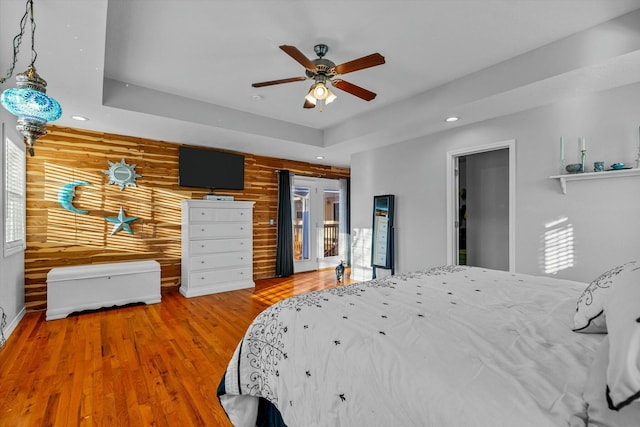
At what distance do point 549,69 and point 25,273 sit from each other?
19.4ft

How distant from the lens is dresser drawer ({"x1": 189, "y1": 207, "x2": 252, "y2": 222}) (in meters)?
4.40

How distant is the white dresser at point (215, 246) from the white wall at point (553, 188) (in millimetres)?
2575

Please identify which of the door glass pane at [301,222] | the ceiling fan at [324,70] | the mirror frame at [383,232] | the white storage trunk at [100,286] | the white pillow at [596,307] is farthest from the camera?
the door glass pane at [301,222]

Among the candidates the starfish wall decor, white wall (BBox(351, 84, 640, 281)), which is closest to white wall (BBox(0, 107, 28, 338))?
the starfish wall decor

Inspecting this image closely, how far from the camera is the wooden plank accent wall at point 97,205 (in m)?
3.69

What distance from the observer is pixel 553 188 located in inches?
122

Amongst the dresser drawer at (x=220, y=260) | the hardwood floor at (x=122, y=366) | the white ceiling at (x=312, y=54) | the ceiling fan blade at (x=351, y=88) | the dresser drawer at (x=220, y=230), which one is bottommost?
the hardwood floor at (x=122, y=366)

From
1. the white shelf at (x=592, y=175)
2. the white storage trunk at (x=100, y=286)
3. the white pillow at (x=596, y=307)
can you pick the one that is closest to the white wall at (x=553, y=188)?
the white shelf at (x=592, y=175)

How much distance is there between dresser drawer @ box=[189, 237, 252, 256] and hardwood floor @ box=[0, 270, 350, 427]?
0.90 metres

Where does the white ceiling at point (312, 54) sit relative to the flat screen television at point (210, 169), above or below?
above

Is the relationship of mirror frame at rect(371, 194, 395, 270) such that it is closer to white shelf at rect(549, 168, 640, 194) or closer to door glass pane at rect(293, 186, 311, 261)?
door glass pane at rect(293, 186, 311, 261)

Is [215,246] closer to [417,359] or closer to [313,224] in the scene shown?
[313,224]

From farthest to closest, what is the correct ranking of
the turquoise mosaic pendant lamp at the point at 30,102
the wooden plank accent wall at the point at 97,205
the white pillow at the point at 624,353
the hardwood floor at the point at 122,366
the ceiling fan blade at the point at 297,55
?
1. the wooden plank accent wall at the point at 97,205
2. the ceiling fan blade at the point at 297,55
3. the hardwood floor at the point at 122,366
4. the turquoise mosaic pendant lamp at the point at 30,102
5. the white pillow at the point at 624,353

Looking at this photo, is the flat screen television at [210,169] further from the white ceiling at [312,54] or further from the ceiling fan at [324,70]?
the ceiling fan at [324,70]
